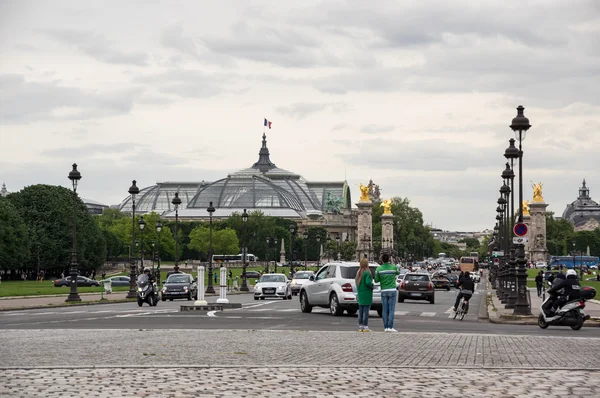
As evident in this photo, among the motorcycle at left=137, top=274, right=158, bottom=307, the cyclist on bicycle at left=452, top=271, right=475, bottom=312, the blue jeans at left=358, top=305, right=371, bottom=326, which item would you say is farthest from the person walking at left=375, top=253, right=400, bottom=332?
the motorcycle at left=137, top=274, right=158, bottom=307

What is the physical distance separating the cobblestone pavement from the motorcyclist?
13.4 metres

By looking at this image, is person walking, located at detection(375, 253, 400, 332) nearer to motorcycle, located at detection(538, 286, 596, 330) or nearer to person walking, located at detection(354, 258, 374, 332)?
person walking, located at detection(354, 258, 374, 332)

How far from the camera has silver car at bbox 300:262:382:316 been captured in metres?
34.8

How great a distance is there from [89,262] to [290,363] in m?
109

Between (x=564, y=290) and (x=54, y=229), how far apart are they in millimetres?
94239

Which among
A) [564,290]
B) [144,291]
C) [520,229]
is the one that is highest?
[520,229]

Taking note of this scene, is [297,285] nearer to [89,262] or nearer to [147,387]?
[147,387]

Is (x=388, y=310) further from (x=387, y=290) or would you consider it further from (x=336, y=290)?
(x=336, y=290)

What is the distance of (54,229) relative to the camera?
117 m

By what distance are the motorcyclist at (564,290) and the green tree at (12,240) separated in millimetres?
81629

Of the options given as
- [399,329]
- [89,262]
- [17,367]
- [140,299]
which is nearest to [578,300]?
[399,329]

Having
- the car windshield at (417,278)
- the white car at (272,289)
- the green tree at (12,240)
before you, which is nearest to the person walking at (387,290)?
the car windshield at (417,278)

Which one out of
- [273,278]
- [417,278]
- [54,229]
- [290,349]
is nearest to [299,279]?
[273,278]

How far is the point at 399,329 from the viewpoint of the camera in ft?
88.5
